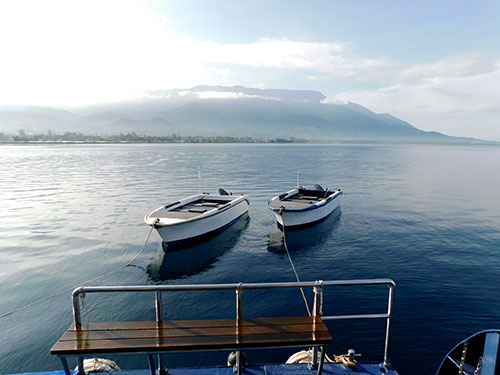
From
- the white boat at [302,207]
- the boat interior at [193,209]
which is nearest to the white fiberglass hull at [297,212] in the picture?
the white boat at [302,207]

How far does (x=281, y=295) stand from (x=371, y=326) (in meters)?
3.90

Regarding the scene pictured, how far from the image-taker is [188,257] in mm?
18562

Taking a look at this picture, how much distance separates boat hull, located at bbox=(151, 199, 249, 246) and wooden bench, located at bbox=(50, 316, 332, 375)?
1381 cm

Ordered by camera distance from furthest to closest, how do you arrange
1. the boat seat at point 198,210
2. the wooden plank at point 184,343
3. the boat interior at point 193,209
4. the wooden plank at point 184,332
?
the boat seat at point 198,210, the boat interior at point 193,209, the wooden plank at point 184,332, the wooden plank at point 184,343

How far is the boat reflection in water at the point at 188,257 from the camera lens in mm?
16406

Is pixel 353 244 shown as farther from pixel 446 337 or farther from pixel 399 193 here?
pixel 399 193

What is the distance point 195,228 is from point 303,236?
320 inches

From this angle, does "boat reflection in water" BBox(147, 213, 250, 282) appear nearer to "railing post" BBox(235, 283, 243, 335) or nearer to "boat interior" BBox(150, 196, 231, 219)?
"boat interior" BBox(150, 196, 231, 219)

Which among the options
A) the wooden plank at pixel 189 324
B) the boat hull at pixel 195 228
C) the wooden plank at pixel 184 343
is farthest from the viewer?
the boat hull at pixel 195 228

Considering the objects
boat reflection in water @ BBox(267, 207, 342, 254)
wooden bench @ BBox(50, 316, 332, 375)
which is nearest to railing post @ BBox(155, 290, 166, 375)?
wooden bench @ BBox(50, 316, 332, 375)

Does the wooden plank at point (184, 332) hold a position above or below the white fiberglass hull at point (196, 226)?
above

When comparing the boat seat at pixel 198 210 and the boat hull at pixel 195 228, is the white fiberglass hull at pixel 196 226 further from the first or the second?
the boat seat at pixel 198 210

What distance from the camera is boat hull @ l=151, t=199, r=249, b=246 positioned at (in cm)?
1888

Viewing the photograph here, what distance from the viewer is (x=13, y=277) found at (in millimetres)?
15656
